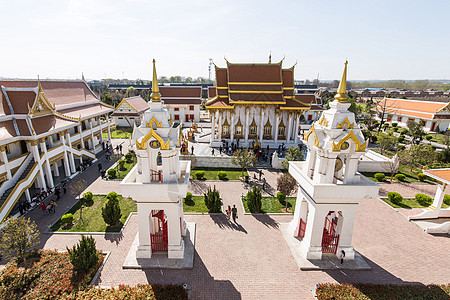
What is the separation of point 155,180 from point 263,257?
23.3ft

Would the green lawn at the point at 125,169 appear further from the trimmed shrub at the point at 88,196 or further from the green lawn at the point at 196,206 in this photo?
the green lawn at the point at 196,206

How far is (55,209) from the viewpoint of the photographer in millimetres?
17609

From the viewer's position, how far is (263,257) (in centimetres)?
1298

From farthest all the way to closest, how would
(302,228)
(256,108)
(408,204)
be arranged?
1. (256,108)
2. (408,204)
3. (302,228)

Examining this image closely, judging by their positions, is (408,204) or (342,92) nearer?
(342,92)

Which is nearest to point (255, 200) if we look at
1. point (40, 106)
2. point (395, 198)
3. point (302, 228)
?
point (302, 228)

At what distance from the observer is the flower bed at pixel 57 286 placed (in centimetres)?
1013

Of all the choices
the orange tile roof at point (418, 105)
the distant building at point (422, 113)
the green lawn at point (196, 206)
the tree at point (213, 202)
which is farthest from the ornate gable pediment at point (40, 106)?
the orange tile roof at point (418, 105)

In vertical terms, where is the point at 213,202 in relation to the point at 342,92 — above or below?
below

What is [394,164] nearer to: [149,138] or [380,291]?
[380,291]

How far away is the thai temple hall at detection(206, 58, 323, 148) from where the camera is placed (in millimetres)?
32656

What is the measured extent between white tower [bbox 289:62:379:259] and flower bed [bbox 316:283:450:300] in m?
1.98

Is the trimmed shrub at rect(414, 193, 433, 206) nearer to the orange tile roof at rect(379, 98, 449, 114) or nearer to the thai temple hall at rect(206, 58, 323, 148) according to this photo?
the thai temple hall at rect(206, 58, 323, 148)

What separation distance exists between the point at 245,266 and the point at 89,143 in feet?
83.8
